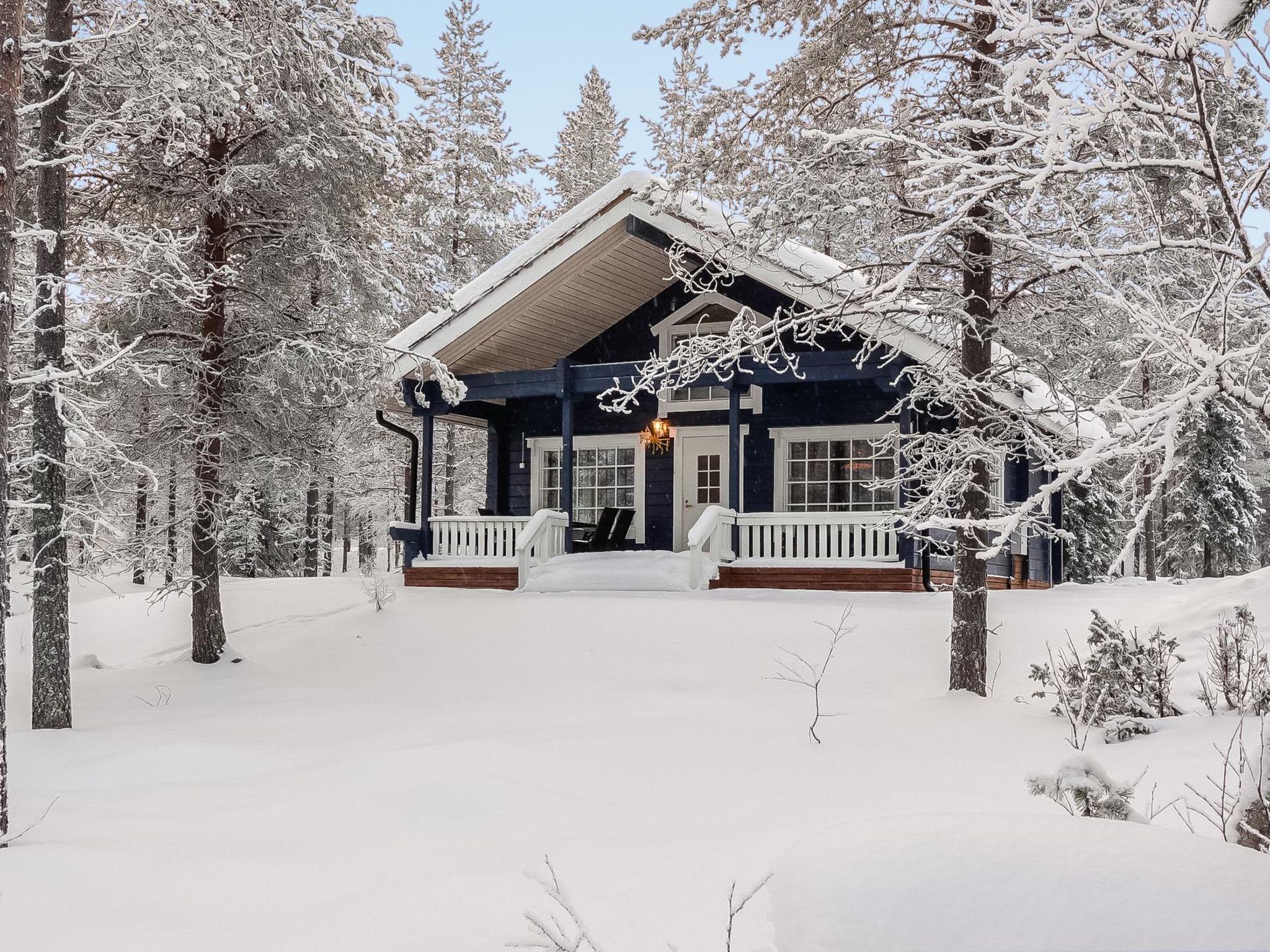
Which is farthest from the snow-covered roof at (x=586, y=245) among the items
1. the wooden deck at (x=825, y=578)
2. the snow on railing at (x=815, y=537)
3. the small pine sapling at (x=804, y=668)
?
the small pine sapling at (x=804, y=668)

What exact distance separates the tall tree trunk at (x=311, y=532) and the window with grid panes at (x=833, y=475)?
1640cm

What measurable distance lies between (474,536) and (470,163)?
14914mm

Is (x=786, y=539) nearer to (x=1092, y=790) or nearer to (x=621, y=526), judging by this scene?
(x=621, y=526)

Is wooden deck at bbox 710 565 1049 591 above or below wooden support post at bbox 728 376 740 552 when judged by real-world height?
below

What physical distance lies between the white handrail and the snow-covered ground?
57.3 inches

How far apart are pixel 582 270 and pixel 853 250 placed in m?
7.26

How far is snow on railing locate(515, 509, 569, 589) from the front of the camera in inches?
568

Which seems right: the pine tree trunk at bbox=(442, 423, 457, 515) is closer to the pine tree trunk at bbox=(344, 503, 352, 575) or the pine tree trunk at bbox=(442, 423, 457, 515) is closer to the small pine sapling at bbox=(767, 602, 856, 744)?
the pine tree trunk at bbox=(344, 503, 352, 575)

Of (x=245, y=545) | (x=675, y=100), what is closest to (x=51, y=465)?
(x=245, y=545)

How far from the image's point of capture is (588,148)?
33.4m

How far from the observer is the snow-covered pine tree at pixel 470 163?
85.7 ft

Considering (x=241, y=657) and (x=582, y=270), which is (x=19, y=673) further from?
(x=582, y=270)

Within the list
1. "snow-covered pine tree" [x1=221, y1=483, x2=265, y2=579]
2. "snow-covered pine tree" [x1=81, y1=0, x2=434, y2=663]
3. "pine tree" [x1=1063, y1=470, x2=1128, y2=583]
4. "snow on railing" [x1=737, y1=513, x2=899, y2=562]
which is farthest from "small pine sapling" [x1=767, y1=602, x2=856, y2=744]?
"snow-covered pine tree" [x1=221, y1=483, x2=265, y2=579]

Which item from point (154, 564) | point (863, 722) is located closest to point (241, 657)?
point (154, 564)
